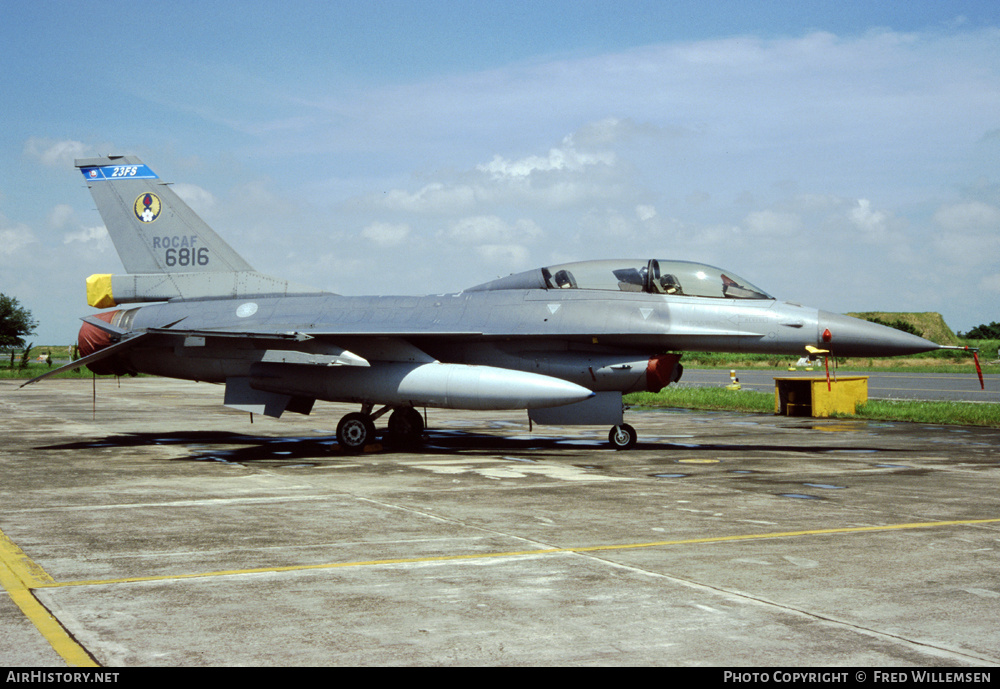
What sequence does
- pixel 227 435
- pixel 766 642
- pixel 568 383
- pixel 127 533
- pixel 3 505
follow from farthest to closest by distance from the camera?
pixel 227 435 < pixel 568 383 < pixel 3 505 < pixel 127 533 < pixel 766 642

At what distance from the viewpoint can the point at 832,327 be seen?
13.3m

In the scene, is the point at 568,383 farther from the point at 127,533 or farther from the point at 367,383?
the point at 127,533

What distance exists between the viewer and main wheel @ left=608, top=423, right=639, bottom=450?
14.6m

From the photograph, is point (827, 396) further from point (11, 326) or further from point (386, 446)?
point (11, 326)

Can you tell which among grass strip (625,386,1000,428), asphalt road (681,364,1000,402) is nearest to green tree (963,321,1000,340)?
asphalt road (681,364,1000,402)

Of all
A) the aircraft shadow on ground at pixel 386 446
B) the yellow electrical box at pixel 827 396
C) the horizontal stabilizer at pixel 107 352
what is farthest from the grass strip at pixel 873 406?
the horizontal stabilizer at pixel 107 352

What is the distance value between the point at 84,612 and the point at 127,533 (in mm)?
2592

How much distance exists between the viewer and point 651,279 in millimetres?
14164

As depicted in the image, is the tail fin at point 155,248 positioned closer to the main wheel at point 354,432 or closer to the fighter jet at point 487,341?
the fighter jet at point 487,341

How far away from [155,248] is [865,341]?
12386mm

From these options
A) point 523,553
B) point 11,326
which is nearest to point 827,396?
point 523,553

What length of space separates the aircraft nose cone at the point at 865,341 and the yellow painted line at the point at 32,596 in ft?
35.2

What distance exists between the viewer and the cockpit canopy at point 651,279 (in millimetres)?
13945
